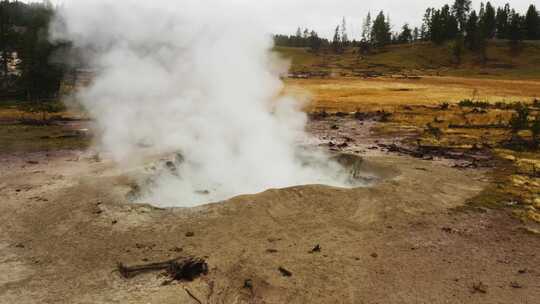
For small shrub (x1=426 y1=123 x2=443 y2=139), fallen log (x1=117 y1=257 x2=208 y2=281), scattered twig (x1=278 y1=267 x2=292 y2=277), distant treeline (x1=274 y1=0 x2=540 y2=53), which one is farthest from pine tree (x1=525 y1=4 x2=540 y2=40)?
fallen log (x1=117 y1=257 x2=208 y2=281)

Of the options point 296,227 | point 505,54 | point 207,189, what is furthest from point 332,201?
point 505,54

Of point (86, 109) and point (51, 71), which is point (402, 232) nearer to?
point (86, 109)

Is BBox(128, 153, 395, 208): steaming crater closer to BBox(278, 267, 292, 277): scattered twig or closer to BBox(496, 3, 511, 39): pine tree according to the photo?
BBox(278, 267, 292, 277): scattered twig

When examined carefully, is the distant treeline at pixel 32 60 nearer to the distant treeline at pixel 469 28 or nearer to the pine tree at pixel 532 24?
the distant treeline at pixel 469 28

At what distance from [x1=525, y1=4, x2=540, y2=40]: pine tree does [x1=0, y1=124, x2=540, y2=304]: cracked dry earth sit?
9107cm

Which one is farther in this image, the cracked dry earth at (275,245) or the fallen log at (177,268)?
the fallen log at (177,268)

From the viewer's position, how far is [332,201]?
10453 millimetres

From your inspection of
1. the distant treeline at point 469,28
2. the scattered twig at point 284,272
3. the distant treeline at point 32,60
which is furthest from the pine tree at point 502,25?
the scattered twig at point 284,272

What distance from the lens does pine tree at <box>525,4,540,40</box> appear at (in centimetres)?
8612

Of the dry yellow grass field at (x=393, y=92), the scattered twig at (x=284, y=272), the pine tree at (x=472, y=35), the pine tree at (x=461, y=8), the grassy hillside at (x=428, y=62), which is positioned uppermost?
the pine tree at (x=461, y=8)

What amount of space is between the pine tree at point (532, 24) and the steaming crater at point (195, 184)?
89088 mm

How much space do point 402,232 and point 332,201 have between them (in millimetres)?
1955

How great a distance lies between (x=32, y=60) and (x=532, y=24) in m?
91.7

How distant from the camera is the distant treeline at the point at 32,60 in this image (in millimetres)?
28734
